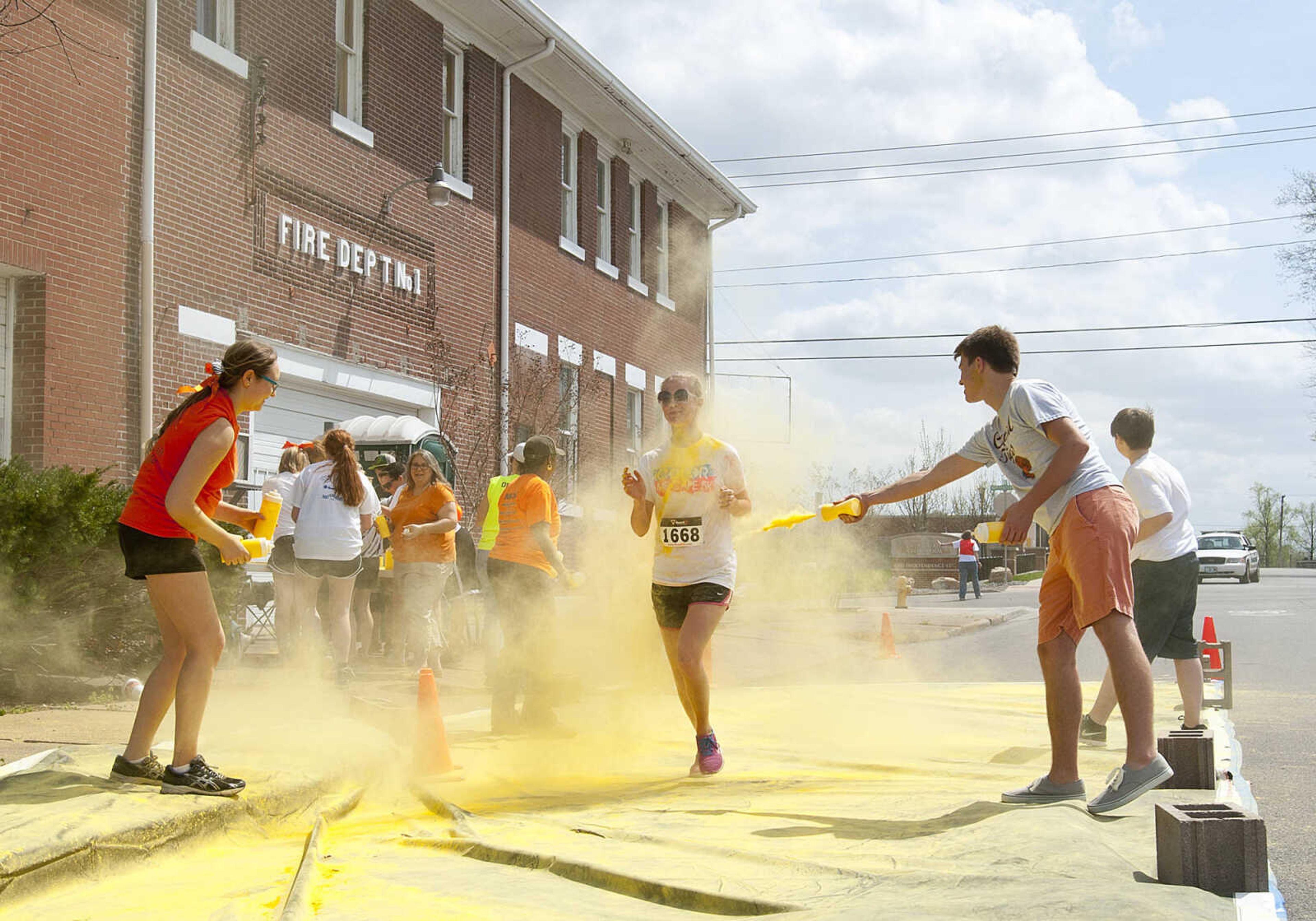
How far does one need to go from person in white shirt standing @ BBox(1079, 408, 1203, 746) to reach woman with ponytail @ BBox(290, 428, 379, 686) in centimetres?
482

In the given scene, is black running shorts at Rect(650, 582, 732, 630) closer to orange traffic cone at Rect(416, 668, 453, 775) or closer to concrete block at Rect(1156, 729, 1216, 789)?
orange traffic cone at Rect(416, 668, 453, 775)

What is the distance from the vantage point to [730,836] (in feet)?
14.2

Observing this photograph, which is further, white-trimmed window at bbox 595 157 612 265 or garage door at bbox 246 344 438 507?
white-trimmed window at bbox 595 157 612 265

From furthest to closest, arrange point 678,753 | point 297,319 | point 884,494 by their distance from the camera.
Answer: point 297,319
point 678,753
point 884,494

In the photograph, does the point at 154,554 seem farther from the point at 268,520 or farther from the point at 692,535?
the point at 692,535

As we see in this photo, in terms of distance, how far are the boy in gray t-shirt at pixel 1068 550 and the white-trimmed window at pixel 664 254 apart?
1930cm

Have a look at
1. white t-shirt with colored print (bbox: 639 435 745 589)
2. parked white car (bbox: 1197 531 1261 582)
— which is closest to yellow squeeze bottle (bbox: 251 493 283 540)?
white t-shirt with colored print (bbox: 639 435 745 589)

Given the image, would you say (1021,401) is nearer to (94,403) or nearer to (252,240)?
(94,403)

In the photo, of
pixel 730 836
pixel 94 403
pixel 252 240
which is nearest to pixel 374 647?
pixel 94 403

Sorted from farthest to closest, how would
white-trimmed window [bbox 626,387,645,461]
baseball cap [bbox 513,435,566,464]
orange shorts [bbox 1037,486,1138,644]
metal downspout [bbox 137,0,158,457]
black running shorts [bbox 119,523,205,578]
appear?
white-trimmed window [bbox 626,387,645,461] → metal downspout [bbox 137,0,158,457] → baseball cap [bbox 513,435,566,464] → black running shorts [bbox 119,523,205,578] → orange shorts [bbox 1037,486,1138,644]

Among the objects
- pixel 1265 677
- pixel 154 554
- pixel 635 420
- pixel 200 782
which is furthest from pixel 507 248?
pixel 200 782

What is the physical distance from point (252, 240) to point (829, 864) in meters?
10.7

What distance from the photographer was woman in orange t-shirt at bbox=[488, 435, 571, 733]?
7328 mm

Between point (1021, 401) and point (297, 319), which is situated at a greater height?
point (297, 319)
